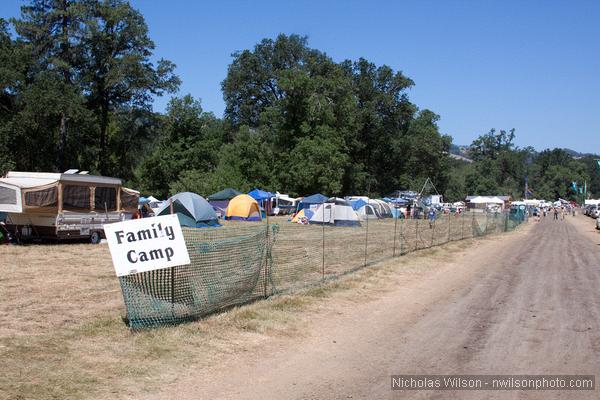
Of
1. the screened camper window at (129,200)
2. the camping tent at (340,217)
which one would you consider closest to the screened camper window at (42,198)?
the screened camper window at (129,200)

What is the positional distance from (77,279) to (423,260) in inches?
417

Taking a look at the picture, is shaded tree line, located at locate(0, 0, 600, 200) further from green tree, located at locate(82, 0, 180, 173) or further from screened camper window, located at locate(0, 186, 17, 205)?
screened camper window, located at locate(0, 186, 17, 205)

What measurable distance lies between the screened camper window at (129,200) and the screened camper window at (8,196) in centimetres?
447

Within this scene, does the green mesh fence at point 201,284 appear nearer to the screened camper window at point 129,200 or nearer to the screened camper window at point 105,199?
the screened camper window at point 105,199

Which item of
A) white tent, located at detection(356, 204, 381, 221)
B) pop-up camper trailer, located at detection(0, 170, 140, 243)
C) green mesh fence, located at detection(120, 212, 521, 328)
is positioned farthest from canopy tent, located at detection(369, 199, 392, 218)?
green mesh fence, located at detection(120, 212, 521, 328)

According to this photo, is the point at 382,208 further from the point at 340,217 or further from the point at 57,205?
the point at 57,205

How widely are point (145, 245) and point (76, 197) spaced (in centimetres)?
1339

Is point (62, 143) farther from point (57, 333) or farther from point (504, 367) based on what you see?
point (504, 367)

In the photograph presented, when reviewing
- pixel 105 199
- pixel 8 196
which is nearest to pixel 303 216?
pixel 105 199

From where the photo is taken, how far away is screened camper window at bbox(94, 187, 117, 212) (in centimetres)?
2103

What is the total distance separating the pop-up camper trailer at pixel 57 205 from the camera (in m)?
18.7

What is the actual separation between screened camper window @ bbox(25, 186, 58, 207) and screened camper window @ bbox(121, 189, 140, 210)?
3.47m

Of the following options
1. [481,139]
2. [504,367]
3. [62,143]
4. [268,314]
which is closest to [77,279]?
[268,314]

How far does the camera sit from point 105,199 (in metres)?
21.5
